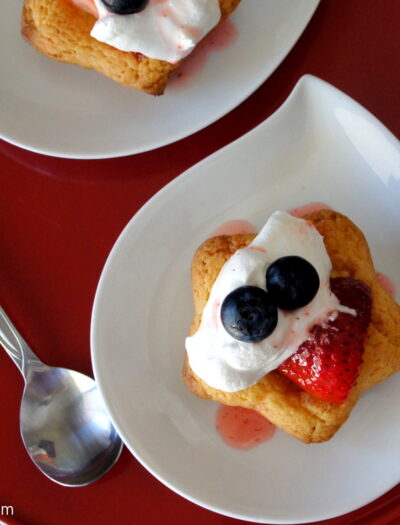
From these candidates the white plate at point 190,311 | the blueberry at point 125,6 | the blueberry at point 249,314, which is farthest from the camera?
the white plate at point 190,311

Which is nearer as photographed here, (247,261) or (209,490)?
(247,261)

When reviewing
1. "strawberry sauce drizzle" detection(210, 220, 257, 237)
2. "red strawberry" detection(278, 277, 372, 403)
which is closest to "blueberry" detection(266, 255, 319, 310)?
"red strawberry" detection(278, 277, 372, 403)

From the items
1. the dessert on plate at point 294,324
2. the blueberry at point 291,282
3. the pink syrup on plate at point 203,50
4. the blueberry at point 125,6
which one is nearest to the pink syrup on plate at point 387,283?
the dessert on plate at point 294,324

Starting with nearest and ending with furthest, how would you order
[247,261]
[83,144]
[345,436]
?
[247,261]
[345,436]
[83,144]

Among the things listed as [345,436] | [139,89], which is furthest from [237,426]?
[139,89]

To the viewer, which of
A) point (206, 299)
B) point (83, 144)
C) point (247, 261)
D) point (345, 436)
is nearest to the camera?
point (247, 261)

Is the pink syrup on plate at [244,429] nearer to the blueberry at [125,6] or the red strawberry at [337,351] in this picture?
the red strawberry at [337,351]

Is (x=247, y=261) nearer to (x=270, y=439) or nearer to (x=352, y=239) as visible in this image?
(x=352, y=239)
